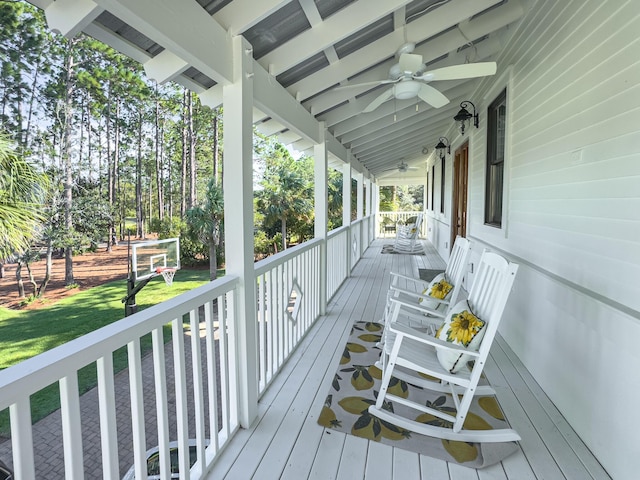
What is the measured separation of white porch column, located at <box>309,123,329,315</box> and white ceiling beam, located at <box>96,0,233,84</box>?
7.13 ft

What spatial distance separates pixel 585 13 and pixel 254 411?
2.90 meters

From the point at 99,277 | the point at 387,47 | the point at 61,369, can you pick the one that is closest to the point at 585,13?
the point at 387,47

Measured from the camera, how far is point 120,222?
63.3ft

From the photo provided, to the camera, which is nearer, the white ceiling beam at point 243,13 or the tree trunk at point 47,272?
the white ceiling beam at point 243,13

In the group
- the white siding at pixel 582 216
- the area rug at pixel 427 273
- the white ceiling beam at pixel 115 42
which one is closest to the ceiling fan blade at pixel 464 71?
the white siding at pixel 582 216

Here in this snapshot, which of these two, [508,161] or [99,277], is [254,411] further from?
[99,277]

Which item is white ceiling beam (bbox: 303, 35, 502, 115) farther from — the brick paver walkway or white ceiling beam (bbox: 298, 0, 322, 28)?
the brick paver walkway

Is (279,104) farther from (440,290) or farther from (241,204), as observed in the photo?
(440,290)

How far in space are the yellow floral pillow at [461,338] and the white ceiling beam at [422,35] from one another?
2061 millimetres

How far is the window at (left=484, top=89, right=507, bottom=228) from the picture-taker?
378 centimetres

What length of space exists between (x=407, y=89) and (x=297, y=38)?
35.6 inches

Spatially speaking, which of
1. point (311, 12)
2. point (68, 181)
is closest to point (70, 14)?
point (311, 12)

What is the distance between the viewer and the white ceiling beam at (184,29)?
1.21 m

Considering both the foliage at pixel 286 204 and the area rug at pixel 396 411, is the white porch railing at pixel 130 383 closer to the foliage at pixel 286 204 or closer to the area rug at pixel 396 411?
the area rug at pixel 396 411
